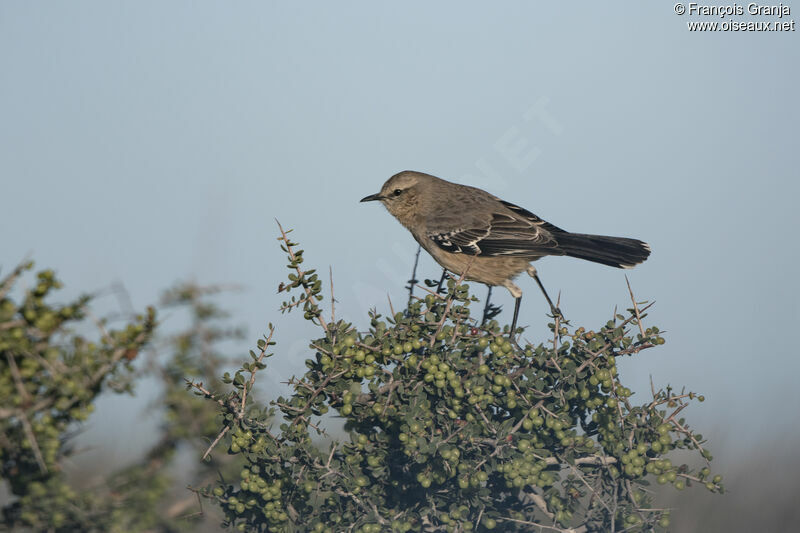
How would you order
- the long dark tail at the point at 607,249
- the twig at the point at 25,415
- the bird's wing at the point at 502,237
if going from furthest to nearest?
the bird's wing at the point at 502,237, the long dark tail at the point at 607,249, the twig at the point at 25,415

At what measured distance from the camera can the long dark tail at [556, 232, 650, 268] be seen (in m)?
7.30

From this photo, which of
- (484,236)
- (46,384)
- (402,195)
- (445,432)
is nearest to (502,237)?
(484,236)

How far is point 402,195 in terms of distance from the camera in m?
8.52

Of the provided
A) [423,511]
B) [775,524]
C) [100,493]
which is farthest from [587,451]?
[775,524]

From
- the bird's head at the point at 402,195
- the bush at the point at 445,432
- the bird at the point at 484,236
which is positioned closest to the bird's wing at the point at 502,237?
Result: the bird at the point at 484,236

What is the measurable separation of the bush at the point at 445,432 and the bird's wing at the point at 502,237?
2313 millimetres

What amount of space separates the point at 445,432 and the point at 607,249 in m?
3.31

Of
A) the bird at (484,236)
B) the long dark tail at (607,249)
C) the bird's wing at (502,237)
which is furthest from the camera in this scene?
the bird's wing at (502,237)

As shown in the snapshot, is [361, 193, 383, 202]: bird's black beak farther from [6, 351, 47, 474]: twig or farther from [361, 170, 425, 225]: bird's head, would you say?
[6, 351, 47, 474]: twig

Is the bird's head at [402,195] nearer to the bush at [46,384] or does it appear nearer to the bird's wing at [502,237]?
the bird's wing at [502,237]

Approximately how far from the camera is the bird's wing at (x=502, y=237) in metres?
7.61

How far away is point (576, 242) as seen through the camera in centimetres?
761

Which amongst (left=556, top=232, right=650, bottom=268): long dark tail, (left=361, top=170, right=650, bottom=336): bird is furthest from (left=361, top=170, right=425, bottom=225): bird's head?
(left=556, top=232, right=650, bottom=268): long dark tail

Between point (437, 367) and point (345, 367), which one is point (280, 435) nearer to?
point (345, 367)
